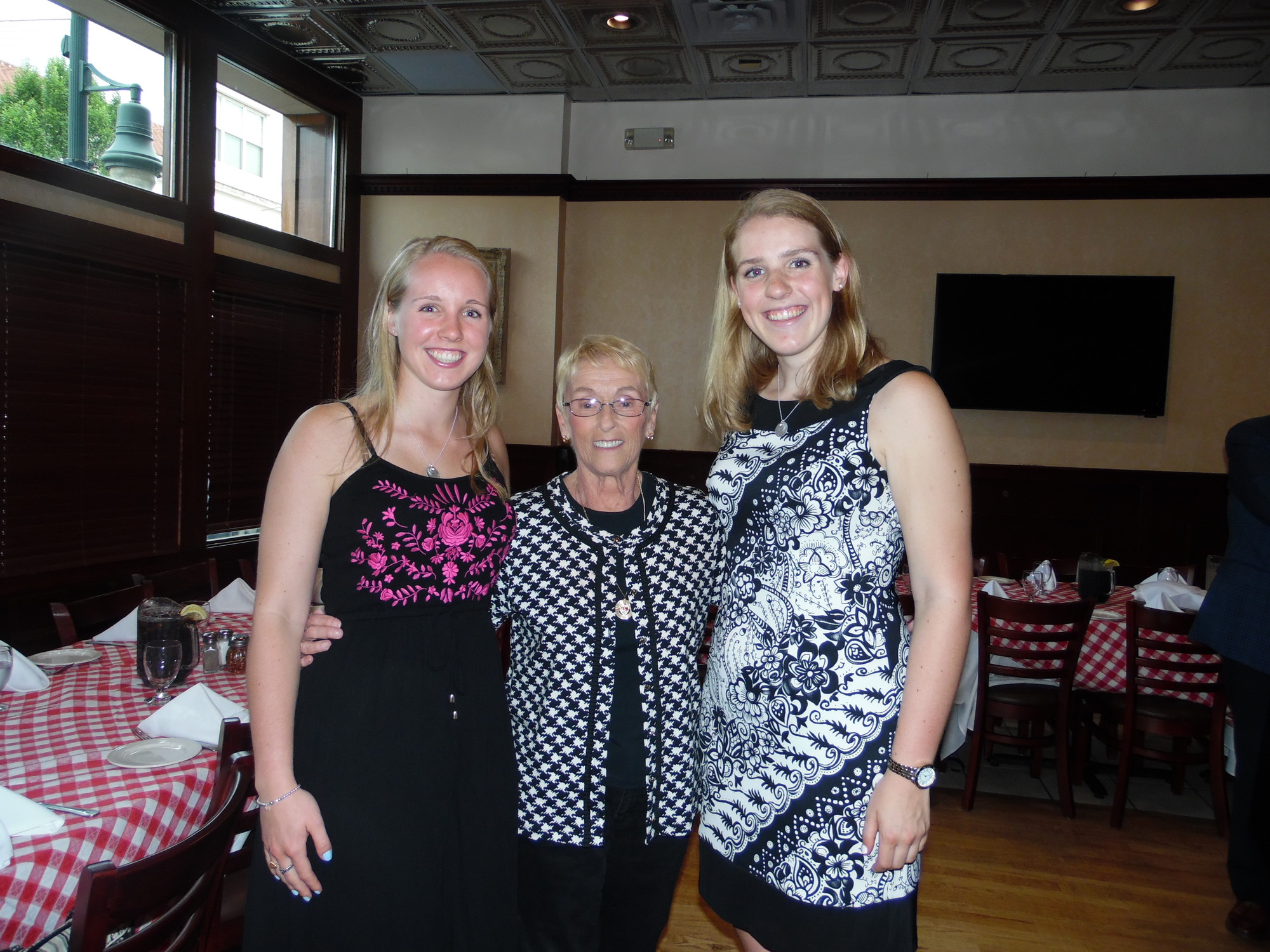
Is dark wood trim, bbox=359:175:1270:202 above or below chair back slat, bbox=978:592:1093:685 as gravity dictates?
above

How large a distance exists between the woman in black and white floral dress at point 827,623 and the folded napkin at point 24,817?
47.6 inches

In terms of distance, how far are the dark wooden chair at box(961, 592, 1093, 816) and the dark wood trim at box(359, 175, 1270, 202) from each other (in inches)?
149

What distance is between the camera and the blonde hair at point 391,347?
63.6 inches

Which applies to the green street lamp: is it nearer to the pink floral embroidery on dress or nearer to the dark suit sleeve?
the pink floral embroidery on dress

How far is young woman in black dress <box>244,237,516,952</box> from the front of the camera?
1.43m

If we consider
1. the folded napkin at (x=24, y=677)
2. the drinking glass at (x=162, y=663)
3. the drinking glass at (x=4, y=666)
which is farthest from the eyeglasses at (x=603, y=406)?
the folded napkin at (x=24, y=677)

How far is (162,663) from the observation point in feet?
7.65

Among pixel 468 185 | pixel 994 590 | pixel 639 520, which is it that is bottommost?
pixel 994 590

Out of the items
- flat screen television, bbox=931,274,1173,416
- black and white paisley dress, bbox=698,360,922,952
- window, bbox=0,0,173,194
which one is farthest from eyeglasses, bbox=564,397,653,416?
flat screen television, bbox=931,274,1173,416

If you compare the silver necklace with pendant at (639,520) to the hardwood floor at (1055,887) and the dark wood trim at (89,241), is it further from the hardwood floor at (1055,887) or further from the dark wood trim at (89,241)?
the dark wood trim at (89,241)

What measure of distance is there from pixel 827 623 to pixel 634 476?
22.2 inches

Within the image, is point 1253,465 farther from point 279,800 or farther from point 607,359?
point 279,800

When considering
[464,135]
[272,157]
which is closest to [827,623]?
[272,157]

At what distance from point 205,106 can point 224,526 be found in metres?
2.66
